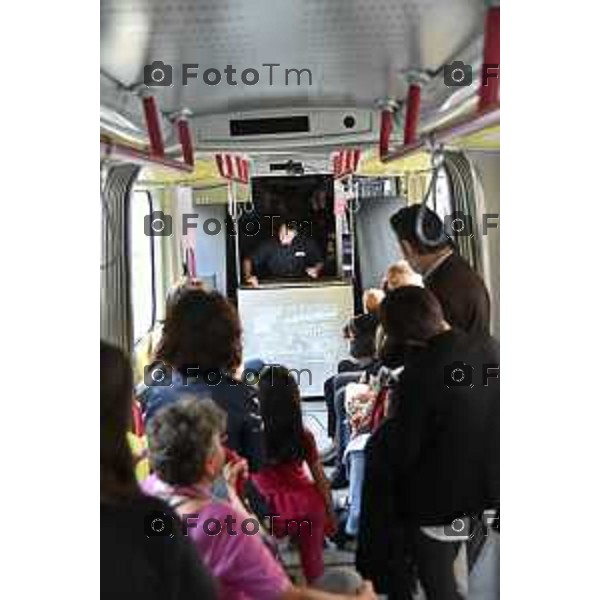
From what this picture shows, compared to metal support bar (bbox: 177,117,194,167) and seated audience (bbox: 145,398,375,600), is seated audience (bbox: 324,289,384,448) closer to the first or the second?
seated audience (bbox: 145,398,375,600)

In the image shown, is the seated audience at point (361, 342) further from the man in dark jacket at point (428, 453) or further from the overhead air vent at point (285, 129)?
the overhead air vent at point (285, 129)

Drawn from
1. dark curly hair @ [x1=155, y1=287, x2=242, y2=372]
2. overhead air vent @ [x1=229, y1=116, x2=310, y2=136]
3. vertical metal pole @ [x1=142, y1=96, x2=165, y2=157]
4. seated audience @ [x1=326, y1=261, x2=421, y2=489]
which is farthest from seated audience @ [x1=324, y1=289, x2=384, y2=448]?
vertical metal pole @ [x1=142, y1=96, x2=165, y2=157]

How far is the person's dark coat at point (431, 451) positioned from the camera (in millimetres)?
1417

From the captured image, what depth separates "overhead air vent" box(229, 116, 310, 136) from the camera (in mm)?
1427

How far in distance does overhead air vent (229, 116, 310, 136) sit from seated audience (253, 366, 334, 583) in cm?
34

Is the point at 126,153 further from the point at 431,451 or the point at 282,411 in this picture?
the point at 431,451

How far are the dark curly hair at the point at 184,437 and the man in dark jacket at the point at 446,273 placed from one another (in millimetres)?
349

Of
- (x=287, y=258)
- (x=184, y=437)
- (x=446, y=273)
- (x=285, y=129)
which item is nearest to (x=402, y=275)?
(x=446, y=273)

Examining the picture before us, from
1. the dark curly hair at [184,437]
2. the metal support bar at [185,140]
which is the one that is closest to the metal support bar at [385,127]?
the metal support bar at [185,140]

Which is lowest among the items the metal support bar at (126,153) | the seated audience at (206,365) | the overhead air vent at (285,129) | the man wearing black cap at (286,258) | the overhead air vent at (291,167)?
the seated audience at (206,365)

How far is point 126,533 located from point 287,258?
0.44 metres

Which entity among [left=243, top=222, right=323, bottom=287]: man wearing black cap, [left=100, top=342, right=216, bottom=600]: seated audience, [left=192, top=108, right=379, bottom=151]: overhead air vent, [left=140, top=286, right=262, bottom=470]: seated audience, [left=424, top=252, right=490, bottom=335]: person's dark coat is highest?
[left=192, top=108, right=379, bottom=151]: overhead air vent
